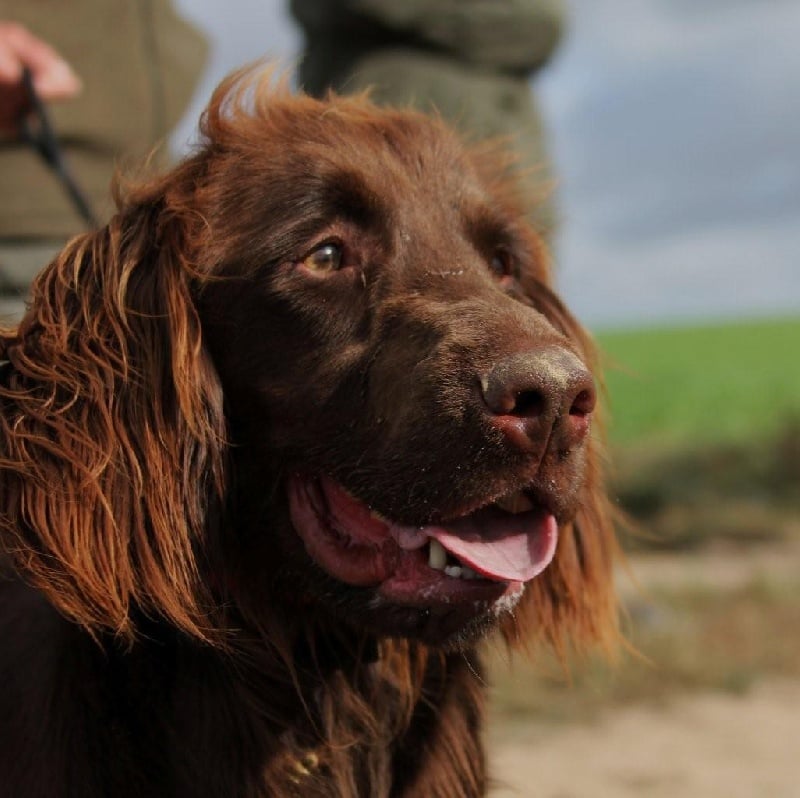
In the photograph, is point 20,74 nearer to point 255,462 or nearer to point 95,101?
point 95,101

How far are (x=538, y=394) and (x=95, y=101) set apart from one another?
252 cm

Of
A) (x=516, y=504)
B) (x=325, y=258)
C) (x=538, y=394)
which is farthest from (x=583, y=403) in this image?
(x=325, y=258)

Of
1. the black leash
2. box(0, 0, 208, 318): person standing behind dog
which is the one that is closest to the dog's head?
the black leash

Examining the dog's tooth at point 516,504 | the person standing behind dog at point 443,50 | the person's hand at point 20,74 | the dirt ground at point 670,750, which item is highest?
the person's hand at point 20,74

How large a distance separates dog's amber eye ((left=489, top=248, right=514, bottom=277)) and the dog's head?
12 centimetres

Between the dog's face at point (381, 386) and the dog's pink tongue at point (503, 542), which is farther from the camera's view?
the dog's pink tongue at point (503, 542)

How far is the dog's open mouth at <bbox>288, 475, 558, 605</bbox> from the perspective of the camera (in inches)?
90.6

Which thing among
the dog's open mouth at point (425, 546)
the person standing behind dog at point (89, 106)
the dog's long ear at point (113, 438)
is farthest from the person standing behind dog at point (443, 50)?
the dog's open mouth at point (425, 546)

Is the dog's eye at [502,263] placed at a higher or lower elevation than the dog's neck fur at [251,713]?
higher

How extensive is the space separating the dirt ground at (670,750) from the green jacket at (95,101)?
8.34 feet

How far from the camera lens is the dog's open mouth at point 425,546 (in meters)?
2.30

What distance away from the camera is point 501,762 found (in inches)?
201

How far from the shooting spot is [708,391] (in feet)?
77.7

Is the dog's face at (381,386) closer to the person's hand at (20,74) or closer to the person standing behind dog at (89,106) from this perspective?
the person's hand at (20,74)
